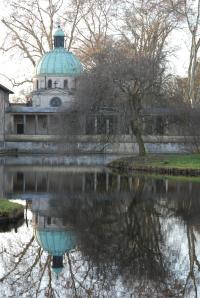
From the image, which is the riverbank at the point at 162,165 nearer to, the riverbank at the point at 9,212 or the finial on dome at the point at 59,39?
the riverbank at the point at 9,212

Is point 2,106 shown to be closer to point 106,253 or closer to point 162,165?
point 162,165

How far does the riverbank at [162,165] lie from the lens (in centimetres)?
4075

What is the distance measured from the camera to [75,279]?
523 inches

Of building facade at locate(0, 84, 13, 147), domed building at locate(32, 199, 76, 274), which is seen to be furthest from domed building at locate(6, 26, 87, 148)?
domed building at locate(32, 199, 76, 274)

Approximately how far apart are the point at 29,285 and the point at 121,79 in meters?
34.2

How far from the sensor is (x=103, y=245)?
1658 cm

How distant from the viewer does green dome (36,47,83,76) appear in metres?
91.0

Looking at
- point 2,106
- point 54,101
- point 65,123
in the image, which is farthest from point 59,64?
point 65,123

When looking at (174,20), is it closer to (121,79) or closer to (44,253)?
(121,79)

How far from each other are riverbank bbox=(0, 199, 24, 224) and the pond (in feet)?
1.23

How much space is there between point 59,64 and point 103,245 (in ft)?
253

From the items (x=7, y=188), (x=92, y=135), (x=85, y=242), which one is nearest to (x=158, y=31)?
(x=92, y=135)

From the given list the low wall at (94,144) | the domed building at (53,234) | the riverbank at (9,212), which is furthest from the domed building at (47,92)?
the riverbank at (9,212)

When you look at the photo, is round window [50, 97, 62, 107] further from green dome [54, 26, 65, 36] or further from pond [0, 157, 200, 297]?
pond [0, 157, 200, 297]
